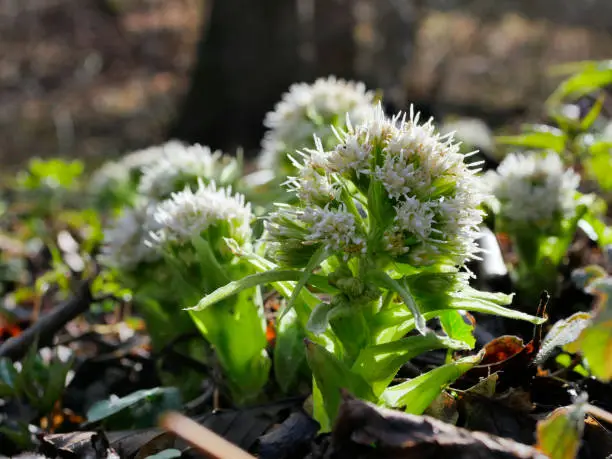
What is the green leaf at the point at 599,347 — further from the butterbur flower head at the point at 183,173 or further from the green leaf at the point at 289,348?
the butterbur flower head at the point at 183,173

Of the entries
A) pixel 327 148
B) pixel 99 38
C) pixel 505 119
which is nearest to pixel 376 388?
pixel 327 148

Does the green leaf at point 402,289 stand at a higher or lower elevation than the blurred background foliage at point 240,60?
higher

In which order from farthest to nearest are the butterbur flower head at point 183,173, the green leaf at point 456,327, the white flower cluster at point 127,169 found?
the white flower cluster at point 127,169, the butterbur flower head at point 183,173, the green leaf at point 456,327

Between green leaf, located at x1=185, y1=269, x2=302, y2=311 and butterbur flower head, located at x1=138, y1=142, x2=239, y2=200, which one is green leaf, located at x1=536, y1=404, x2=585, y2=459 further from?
butterbur flower head, located at x1=138, y1=142, x2=239, y2=200

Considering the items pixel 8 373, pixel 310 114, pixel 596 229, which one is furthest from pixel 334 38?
pixel 8 373

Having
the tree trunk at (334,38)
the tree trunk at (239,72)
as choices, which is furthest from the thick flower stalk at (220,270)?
the tree trunk at (334,38)

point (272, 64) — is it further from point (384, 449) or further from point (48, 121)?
point (384, 449)

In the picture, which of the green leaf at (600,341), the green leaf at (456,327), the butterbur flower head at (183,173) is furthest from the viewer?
the butterbur flower head at (183,173)

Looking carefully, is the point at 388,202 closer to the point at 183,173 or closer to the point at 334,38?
the point at 183,173
